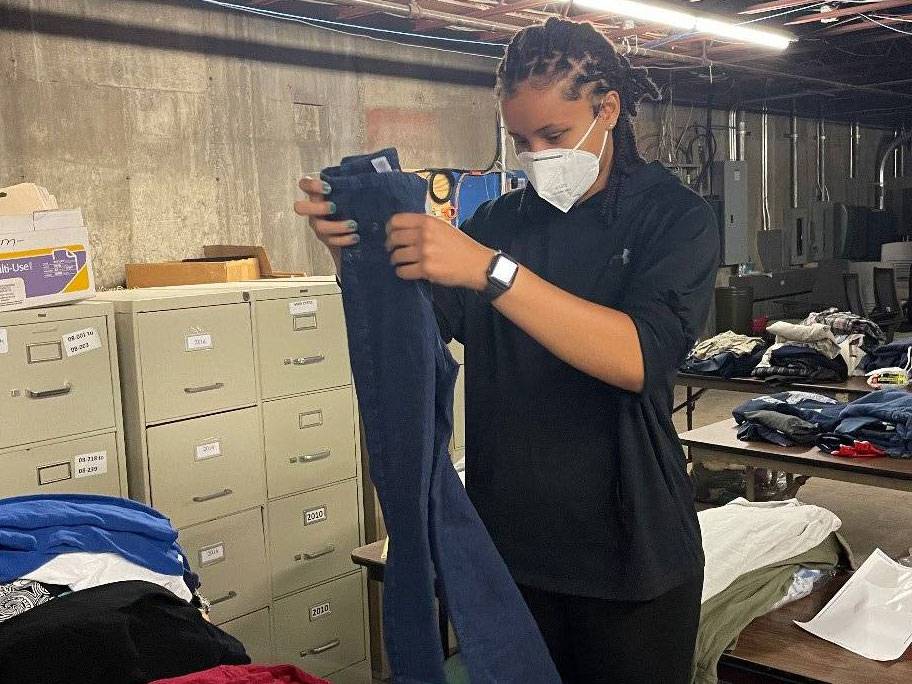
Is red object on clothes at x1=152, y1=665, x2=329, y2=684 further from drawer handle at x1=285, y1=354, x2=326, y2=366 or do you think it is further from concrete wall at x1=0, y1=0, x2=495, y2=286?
concrete wall at x1=0, y1=0, x2=495, y2=286

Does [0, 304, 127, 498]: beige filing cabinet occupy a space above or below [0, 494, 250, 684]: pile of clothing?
above

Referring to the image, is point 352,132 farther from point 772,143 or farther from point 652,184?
point 772,143

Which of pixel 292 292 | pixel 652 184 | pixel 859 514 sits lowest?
pixel 859 514

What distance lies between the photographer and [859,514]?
5297 millimetres

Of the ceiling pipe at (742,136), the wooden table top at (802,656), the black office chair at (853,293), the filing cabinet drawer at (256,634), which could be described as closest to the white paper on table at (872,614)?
the wooden table top at (802,656)

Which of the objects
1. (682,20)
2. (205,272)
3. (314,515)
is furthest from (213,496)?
(682,20)

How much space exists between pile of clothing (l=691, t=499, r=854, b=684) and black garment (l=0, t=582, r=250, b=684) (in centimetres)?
114

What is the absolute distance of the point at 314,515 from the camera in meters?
3.34

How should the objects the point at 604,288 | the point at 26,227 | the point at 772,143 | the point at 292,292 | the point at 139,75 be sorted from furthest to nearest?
the point at 772,143 < the point at 139,75 < the point at 292,292 < the point at 26,227 < the point at 604,288

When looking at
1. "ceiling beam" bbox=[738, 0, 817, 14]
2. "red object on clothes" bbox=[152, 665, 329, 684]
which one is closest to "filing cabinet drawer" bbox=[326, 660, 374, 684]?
"red object on clothes" bbox=[152, 665, 329, 684]

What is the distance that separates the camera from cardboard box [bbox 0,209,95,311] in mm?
2641

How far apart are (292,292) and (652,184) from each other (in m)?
2.06

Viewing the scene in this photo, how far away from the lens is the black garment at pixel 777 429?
3459 millimetres

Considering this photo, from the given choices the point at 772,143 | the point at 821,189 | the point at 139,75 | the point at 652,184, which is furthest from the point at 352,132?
the point at 821,189
